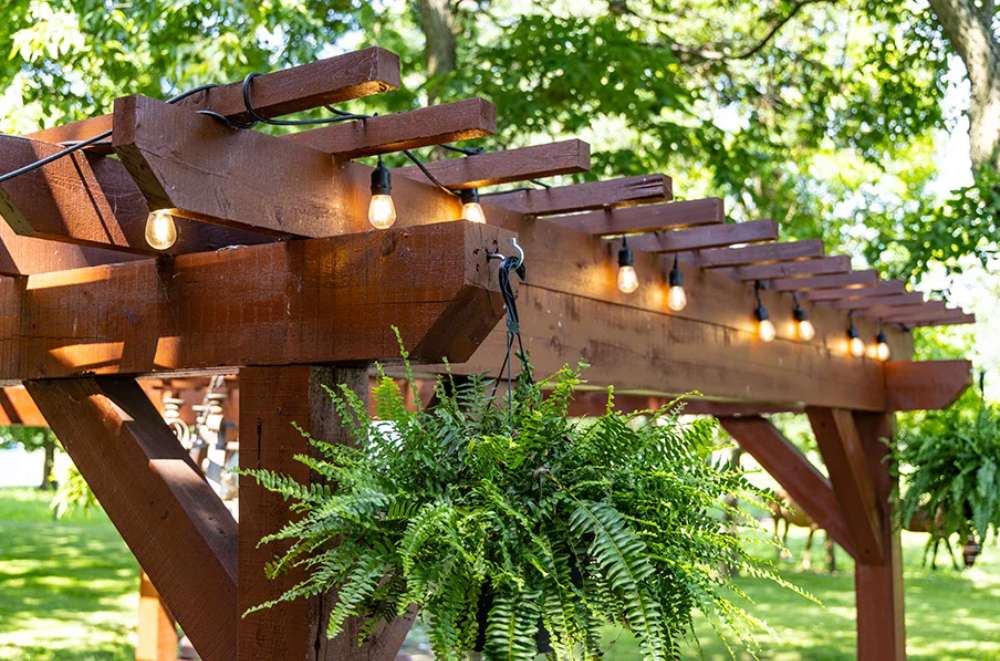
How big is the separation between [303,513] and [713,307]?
217 centimetres

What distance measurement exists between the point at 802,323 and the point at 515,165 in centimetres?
223

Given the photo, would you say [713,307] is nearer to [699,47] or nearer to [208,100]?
[208,100]

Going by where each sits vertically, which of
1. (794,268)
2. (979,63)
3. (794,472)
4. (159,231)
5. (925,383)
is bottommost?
(794,472)

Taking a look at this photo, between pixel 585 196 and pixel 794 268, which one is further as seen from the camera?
pixel 794 268

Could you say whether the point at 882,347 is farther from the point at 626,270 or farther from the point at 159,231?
the point at 159,231

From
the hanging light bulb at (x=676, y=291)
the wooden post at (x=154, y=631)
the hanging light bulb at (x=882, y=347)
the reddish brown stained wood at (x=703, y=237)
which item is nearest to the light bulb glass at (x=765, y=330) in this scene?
the hanging light bulb at (x=676, y=291)

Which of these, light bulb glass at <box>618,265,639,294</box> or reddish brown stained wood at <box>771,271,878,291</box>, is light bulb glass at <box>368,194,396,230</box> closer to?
light bulb glass at <box>618,265,639,294</box>

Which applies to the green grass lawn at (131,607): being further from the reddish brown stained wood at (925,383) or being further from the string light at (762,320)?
the string light at (762,320)

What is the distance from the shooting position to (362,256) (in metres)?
1.90

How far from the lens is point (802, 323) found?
4.23m

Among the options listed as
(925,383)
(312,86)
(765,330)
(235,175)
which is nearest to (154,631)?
(765,330)

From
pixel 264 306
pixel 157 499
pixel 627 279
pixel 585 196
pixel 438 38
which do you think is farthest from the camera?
pixel 438 38

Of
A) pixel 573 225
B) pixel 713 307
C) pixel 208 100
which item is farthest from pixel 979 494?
pixel 208 100

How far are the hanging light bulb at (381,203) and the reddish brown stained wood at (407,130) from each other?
66 mm
